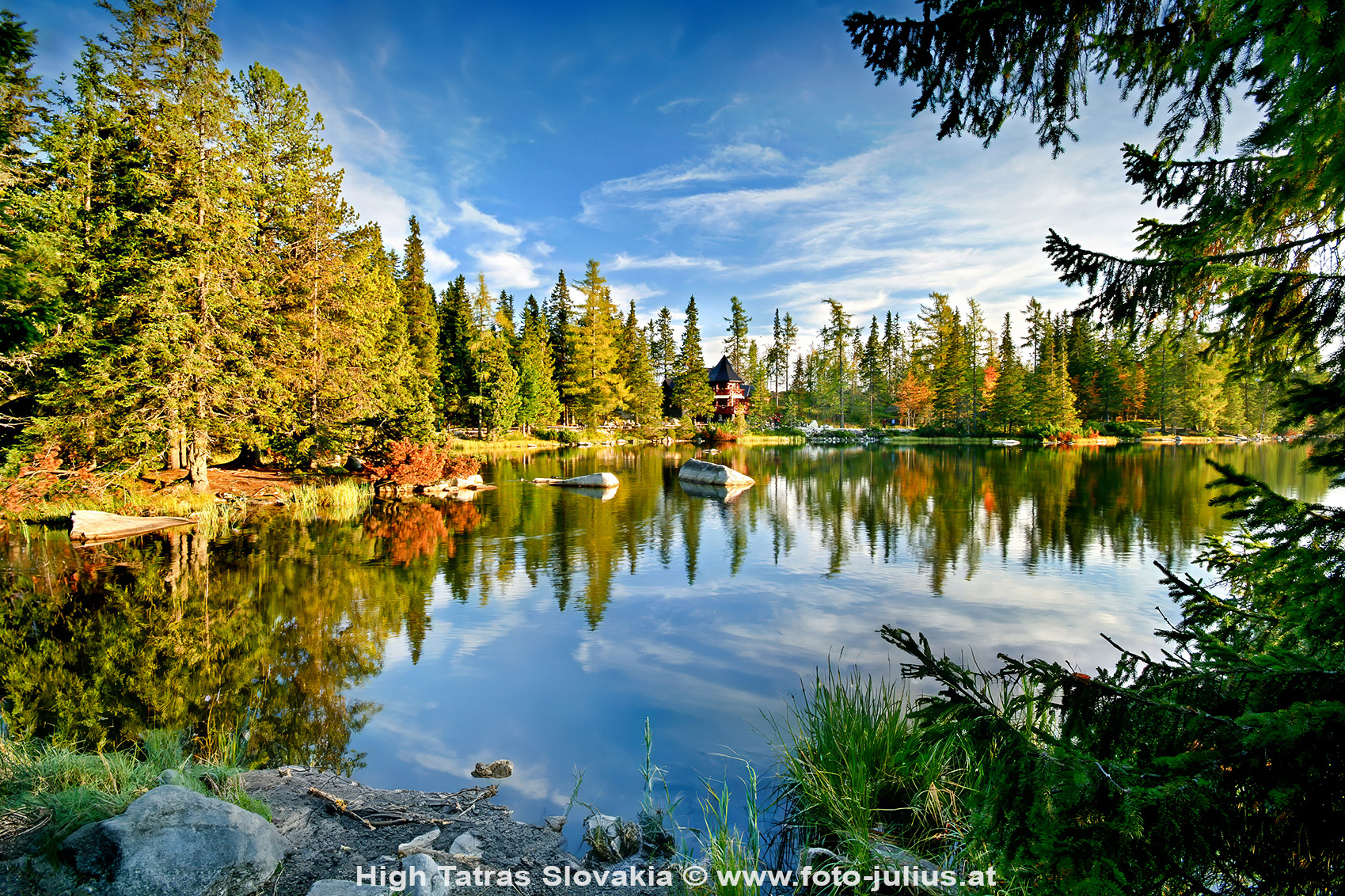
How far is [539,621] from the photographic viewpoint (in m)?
9.31

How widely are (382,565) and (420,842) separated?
367 inches

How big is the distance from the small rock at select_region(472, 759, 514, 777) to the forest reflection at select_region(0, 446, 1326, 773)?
121 cm

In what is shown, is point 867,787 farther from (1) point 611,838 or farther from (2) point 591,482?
(2) point 591,482

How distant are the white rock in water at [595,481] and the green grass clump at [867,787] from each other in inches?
738

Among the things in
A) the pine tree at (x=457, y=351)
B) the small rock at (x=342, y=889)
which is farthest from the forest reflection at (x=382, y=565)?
the pine tree at (x=457, y=351)

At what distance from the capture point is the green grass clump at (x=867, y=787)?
3963mm

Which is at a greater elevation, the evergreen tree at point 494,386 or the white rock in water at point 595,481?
the evergreen tree at point 494,386

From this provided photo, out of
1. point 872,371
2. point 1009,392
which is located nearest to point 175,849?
point 1009,392

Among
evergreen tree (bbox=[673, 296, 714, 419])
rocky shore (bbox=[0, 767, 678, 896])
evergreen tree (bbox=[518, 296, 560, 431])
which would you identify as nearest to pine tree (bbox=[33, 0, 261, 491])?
rocky shore (bbox=[0, 767, 678, 896])

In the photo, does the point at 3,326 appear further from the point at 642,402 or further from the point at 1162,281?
the point at 642,402

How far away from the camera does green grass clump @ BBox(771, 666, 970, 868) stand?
13.0ft

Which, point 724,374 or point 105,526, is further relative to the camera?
point 724,374

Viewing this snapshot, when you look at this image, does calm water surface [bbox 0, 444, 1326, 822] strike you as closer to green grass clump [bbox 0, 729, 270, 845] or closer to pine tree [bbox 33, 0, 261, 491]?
green grass clump [bbox 0, 729, 270, 845]

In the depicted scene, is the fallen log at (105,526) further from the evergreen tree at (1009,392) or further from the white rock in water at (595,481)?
the evergreen tree at (1009,392)
